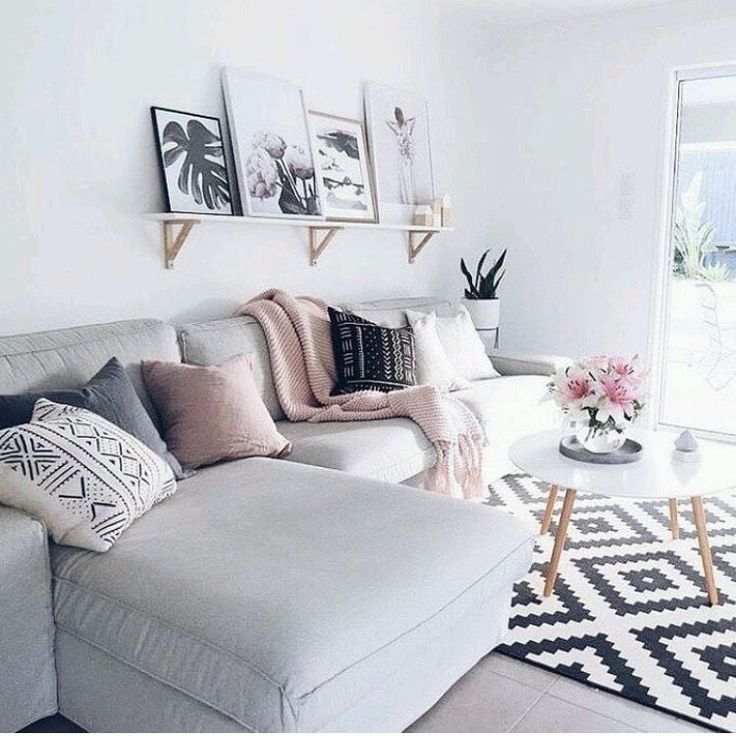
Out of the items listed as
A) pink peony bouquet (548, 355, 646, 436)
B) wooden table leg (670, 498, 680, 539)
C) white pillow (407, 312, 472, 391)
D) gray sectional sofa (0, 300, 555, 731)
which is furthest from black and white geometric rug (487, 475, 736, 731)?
white pillow (407, 312, 472, 391)

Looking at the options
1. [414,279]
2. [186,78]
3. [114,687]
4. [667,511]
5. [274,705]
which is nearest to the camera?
[274,705]

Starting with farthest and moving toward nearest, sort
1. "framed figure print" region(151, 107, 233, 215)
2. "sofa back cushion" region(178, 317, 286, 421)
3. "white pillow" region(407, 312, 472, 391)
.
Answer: "white pillow" region(407, 312, 472, 391) → "framed figure print" region(151, 107, 233, 215) → "sofa back cushion" region(178, 317, 286, 421)

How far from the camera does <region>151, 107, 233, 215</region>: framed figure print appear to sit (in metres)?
2.85

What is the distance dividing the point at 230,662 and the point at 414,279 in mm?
3142

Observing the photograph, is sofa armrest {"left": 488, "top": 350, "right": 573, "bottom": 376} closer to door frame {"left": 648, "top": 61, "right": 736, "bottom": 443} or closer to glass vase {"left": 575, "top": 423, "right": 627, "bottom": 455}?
door frame {"left": 648, "top": 61, "right": 736, "bottom": 443}

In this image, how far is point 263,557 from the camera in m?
1.67

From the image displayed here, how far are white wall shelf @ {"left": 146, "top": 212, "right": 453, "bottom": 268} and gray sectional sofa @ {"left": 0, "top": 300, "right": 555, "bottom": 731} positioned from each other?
841mm

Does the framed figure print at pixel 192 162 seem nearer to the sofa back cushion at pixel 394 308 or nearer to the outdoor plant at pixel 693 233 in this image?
the sofa back cushion at pixel 394 308

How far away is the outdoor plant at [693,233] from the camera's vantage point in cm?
421

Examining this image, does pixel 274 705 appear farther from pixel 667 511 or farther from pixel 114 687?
pixel 667 511

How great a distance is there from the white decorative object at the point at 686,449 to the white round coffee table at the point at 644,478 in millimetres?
18

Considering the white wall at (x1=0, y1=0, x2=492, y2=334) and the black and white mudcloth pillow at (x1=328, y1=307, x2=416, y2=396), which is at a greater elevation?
the white wall at (x1=0, y1=0, x2=492, y2=334)

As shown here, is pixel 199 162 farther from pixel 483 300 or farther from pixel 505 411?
pixel 483 300

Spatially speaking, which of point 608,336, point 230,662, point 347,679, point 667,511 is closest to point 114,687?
point 230,662
